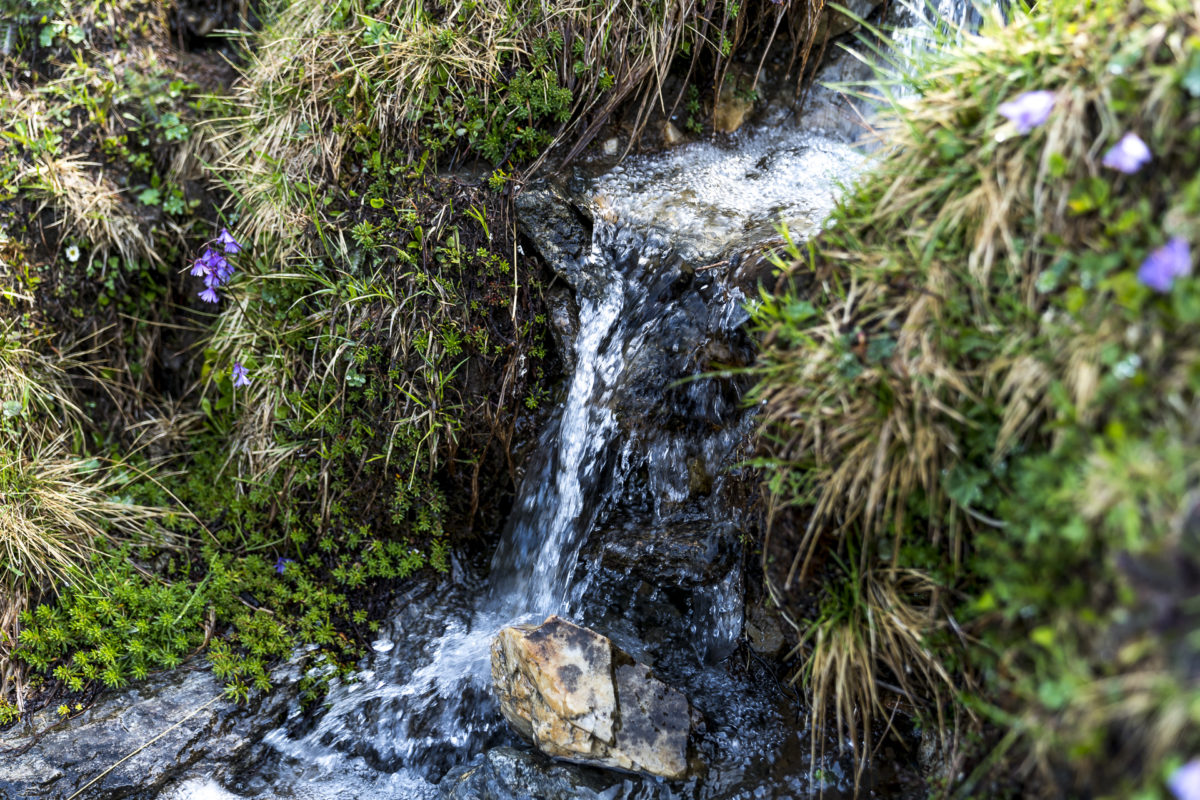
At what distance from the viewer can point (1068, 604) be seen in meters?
1.54

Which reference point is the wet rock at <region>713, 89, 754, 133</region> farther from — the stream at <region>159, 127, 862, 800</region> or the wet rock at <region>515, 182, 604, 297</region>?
the wet rock at <region>515, 182, 604, 297</region>

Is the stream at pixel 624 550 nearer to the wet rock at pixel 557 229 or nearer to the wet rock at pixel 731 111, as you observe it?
the wet rock at pixel 557 229

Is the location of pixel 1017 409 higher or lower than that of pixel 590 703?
higher

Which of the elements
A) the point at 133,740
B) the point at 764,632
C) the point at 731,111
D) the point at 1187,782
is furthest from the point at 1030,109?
the point at 133,740

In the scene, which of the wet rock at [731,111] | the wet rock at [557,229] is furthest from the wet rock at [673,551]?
the wet rock at [731,111]

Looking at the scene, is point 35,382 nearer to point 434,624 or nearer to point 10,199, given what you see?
point 10,199

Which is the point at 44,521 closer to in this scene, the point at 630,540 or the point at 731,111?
the point at 630,540

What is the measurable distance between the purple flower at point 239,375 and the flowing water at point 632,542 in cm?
128

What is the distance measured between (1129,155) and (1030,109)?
0.24 metres

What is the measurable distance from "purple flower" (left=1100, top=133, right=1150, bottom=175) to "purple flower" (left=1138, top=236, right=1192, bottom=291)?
0.69 feet

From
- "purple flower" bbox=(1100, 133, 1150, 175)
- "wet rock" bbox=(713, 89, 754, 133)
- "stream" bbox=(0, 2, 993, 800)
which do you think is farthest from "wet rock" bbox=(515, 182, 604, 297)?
"purple flower" bbox=(1100, 133, 1150, 175)

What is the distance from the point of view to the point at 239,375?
3.69m

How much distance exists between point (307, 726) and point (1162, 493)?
9.66 ft

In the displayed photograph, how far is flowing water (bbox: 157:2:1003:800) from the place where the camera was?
2.72 metres
